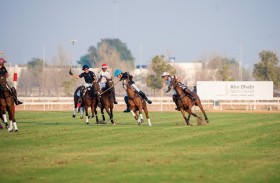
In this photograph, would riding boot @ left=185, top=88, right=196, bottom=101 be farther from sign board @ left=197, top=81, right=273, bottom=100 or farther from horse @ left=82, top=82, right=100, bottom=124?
sign board @ left=197, top=81, right=273, bottom=100

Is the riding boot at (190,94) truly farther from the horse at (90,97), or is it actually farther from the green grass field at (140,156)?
the green grass field at (140,156)

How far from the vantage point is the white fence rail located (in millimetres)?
59812

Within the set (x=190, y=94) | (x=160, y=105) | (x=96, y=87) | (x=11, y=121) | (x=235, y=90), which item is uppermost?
(x=235, y=90)

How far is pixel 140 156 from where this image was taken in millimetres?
17125

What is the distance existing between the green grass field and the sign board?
3744 centimetres

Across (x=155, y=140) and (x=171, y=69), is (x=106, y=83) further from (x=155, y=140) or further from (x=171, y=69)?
(x=171, y=69)

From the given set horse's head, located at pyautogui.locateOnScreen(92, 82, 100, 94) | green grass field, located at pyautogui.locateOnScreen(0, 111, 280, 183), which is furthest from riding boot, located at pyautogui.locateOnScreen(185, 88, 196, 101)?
green grass field, located at pyautogui.locateOnScreen(0, 111, 280, 183)

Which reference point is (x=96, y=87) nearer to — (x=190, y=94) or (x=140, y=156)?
(x=190, y=94)

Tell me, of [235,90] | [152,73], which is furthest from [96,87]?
[152,73]

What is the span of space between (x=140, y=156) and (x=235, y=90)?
47679mm

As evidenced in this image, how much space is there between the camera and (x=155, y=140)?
71.7 ft

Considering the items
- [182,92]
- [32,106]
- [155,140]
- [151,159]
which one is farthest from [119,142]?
[32,106]

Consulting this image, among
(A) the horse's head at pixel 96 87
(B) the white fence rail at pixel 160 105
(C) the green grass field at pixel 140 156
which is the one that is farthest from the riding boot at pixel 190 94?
(B) the white fence rail at pixel 160 105

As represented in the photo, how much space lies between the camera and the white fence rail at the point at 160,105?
59.8 metres
